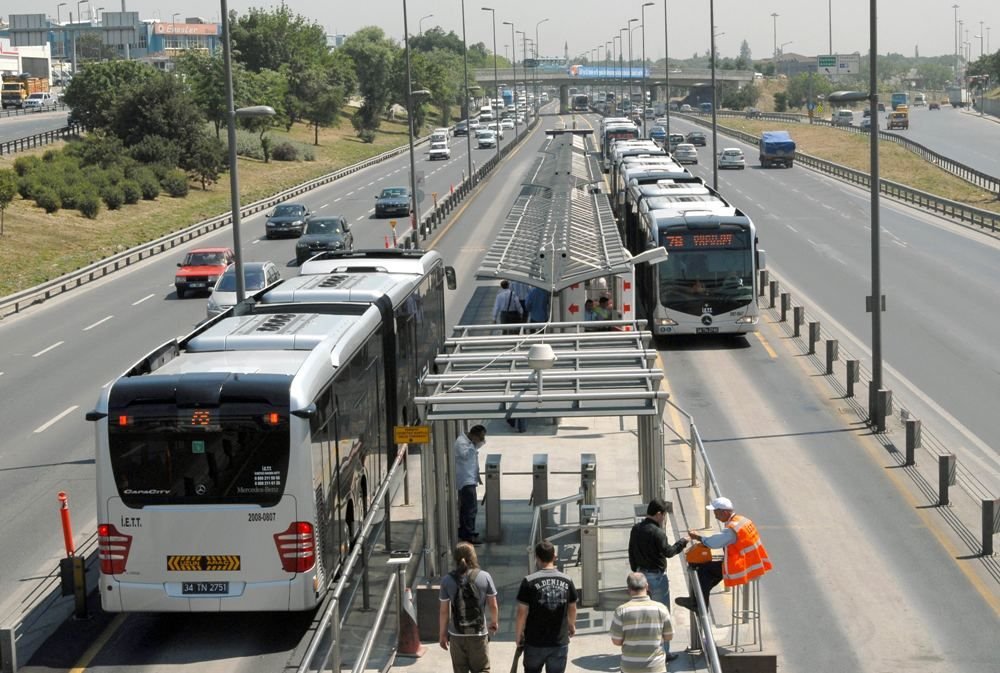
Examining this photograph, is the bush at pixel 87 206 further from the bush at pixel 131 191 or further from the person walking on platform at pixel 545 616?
the person walking on platform at pixel 545 616

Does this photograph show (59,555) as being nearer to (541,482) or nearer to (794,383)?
(541,482)

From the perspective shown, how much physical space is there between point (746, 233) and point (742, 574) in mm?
19615

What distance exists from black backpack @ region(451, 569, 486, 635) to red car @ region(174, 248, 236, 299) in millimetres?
31994

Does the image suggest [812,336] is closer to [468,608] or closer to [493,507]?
[493,507]

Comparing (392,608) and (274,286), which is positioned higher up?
(274,286)

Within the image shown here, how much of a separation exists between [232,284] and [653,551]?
25.4 metres

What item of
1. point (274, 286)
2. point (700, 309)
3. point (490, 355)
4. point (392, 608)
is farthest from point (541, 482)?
point (700, 309)

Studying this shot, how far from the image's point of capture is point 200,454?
44.7 feet

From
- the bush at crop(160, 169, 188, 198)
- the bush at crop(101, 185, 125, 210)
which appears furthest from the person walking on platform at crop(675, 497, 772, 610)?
the bush at crop(160, 169, 188, 198)

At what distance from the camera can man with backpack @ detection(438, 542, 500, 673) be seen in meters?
11.4

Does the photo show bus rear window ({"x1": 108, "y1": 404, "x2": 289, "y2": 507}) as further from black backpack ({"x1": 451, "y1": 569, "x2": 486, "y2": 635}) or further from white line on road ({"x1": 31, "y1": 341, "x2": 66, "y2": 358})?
white line on road ({"x1": 31, "y1": 341, "x2": 66, "y2": 358})

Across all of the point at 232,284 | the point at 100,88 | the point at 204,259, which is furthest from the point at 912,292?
the point at 100,88

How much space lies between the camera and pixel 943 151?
108875 mm

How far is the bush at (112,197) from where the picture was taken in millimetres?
69000
